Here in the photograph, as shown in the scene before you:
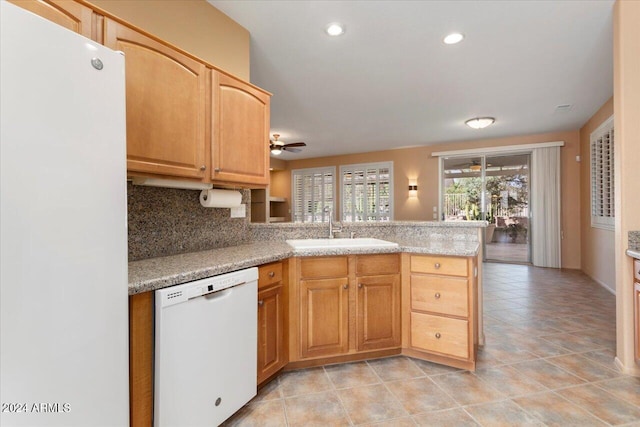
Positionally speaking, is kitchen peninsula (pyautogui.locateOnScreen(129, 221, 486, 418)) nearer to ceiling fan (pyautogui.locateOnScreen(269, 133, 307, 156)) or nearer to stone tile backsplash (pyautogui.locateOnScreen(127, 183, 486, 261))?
stone tile backsplash (pyautogui.locateOnScreen(127, 183, 486, 261))

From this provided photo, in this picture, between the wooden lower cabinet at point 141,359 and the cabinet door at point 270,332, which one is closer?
the wooden lower cabinet at point 141,359

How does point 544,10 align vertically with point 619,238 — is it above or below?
above

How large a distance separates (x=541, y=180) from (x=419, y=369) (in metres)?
5.59

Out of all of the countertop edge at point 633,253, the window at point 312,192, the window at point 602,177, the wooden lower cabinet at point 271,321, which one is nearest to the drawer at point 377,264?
the wooden lower cabinet at point 271,321

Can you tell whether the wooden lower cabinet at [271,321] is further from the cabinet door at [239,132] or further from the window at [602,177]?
the window at [602,177]

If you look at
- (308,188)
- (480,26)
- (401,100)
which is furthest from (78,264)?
(308,188)

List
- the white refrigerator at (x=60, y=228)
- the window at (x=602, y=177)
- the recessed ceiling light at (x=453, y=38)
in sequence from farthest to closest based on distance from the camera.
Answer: the window at (x=602, y=177) → the recessed ceiling light at (x=453, y=38) → the white refrigerator at (x=60, y=228)

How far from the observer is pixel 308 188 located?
9.04 m

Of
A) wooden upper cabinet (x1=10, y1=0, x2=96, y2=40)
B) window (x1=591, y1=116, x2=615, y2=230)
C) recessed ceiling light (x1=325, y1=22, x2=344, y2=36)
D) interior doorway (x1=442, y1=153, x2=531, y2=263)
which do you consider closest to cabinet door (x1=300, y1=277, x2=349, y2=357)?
wooden upper cabinet (x1=10, y1=0, x2=96, y2=40)

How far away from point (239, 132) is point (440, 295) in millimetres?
1805

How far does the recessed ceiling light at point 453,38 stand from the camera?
2678 millimetres

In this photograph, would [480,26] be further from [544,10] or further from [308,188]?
[308,188]

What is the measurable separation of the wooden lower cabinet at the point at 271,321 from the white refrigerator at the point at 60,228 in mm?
868

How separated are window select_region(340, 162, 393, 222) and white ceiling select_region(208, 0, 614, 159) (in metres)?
2.58
